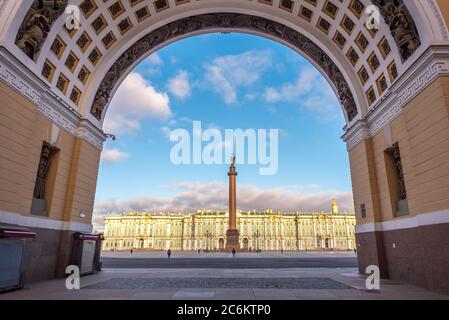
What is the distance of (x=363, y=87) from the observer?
16844 mm

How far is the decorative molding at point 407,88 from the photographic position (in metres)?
10.5

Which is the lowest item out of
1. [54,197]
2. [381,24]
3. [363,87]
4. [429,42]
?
[54,197]

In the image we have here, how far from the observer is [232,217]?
59.9 metres

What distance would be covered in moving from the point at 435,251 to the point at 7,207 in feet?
52.4

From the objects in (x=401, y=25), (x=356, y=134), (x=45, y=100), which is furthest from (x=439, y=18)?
(x=45, y=100)

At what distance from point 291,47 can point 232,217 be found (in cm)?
4526

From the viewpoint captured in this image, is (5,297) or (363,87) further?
(363,87)

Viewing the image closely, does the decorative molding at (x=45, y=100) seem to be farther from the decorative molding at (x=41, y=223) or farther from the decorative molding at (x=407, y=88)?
the decorative molding at (x=407, y=88)

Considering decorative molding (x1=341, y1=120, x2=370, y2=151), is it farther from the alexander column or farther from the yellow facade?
the yellow facade

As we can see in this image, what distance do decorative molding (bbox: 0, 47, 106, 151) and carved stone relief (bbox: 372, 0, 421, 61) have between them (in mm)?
15427

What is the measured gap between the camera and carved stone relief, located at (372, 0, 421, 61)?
460 inches

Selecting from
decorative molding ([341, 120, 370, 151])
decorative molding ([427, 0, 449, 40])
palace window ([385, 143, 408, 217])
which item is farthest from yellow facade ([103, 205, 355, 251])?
decorative molding ([427, 0, 449, 40])
